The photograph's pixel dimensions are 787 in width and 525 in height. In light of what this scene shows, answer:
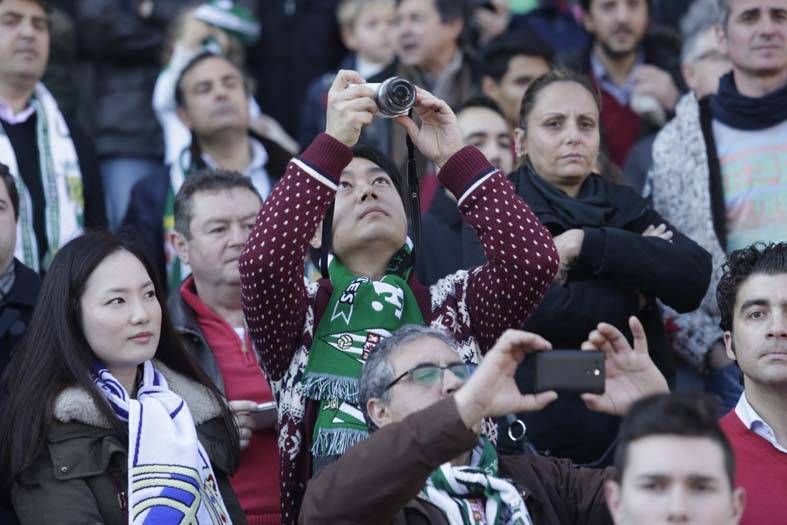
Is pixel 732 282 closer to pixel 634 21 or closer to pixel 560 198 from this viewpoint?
pixel 560 198

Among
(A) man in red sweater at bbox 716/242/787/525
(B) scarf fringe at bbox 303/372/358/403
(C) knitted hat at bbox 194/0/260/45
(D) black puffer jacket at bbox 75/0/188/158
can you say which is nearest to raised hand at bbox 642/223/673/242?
(A) man in red sweater at bbox 716/242/787/525

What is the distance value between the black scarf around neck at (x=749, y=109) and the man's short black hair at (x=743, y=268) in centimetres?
123

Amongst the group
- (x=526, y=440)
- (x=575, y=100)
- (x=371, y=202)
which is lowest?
(x=526, y=440)

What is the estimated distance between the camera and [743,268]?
180 inches

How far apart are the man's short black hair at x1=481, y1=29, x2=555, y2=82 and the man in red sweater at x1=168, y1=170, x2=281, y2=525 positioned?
83.0 inches

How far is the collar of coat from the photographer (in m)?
4.20

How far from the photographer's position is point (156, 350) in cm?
467

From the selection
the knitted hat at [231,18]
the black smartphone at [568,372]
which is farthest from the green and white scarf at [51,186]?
the black smartphone at [568,372]

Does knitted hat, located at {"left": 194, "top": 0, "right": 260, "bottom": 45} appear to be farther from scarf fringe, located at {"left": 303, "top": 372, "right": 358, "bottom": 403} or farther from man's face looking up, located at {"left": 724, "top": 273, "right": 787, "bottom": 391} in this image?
man's face looking up, located at {"left": 724, "top": 273, "right": 787, "bottom": 391}

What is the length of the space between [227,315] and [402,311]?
3.88 feet

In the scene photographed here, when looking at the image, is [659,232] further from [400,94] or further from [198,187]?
[198,187]

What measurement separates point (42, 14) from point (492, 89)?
2.26 m

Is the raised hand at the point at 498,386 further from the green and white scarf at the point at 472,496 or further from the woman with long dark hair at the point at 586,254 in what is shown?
the woman with long dark hair at the point at 586,254

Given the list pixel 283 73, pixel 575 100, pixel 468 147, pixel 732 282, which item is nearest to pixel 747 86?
pixel 575 100
